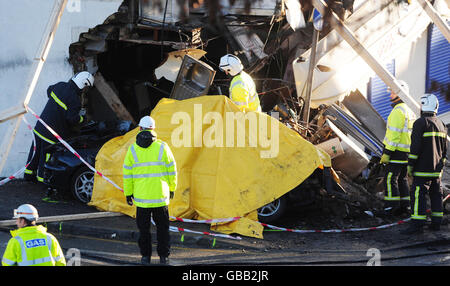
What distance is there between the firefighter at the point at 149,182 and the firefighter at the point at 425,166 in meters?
3.46

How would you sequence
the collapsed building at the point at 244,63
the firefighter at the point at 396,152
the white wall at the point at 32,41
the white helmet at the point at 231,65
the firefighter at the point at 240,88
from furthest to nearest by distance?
the white wall at the point at 32,41
the collapsed building at the point at 244,63
the firefighter at the point at 396,152
the white helmet at the point at 231,65
the firefighter at the point at 240,88

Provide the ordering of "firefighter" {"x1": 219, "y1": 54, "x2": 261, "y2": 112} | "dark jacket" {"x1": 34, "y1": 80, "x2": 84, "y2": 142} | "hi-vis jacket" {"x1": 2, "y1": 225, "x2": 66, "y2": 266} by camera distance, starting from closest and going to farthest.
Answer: "hi-vis jacket" {"x1": 2, "y1": 225, "x2": 66, "y2": 266} < "firefighter" {"x1": 219, "y1": 54, "x2": 261, "y2": 112} < "dark jacket" {"x1": 34, "y1": 80, "x2": 84, "y2": 142}

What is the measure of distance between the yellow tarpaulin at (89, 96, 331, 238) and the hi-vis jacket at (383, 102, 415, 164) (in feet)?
3.83

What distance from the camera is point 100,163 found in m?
9.30

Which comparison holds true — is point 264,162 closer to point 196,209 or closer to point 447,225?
point 196,209

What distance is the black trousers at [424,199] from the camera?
334 inches

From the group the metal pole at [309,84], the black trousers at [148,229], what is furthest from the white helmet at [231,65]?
the black trousers at [148,229]

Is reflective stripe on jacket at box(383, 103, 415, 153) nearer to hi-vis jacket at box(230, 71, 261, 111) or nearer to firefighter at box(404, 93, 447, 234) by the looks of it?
firefighter at box(404, 93, 447, 234)

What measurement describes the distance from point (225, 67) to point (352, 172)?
292cm

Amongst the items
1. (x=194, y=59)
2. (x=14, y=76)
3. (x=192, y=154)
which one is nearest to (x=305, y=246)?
(x=192, y=154)

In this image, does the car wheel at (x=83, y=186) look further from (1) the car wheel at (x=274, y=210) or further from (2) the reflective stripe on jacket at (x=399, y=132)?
(2) the reflective stripe on jacket at (x=399, y=132)

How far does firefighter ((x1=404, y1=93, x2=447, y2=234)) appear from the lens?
852 centimetres

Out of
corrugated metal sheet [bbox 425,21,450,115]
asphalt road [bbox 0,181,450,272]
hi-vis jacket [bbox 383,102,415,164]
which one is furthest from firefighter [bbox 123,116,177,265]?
corrugated metal sheet [bbox 425,21,450,115]
